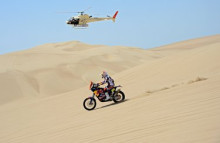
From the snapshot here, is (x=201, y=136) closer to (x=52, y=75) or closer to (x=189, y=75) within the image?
(x=189, y=75)

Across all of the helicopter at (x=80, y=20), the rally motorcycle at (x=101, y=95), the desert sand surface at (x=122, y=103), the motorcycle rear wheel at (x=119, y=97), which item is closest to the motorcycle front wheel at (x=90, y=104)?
the rally motorcycle at (x=101, y=95)

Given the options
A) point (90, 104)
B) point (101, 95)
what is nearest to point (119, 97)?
point (101, 95)

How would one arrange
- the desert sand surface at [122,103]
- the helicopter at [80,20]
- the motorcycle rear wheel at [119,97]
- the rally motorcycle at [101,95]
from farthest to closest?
the helicopter at [80,20] → the motorcycle rear wheel at [119,97] → the rally motorcycle at [101,95] → the desert sand surface at [122,103]

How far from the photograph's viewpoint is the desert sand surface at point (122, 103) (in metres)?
6.40

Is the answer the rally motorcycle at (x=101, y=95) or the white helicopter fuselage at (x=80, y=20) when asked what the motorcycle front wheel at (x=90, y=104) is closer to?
the rally motorcycle at (x=101, y=95)

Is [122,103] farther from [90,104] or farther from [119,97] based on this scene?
[90,104]

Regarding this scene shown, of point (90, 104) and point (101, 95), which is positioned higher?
point (101, 95)

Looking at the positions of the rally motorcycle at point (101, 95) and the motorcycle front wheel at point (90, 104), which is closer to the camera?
the rally motorcycle at point (101, 95)

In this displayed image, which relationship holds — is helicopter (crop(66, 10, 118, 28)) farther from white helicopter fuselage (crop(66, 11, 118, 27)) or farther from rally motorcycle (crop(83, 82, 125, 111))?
rally motorcycle (crop(83, 82, 125, 111))

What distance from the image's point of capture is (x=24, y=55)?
4350 cm

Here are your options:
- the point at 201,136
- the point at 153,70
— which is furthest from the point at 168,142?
the point at 153,70

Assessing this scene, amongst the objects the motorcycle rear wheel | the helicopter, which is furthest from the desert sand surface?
the helicopter

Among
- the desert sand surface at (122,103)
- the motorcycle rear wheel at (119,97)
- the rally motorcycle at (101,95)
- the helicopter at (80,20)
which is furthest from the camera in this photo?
the helicopter at (80,20)

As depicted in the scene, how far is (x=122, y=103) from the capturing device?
11102 mm
